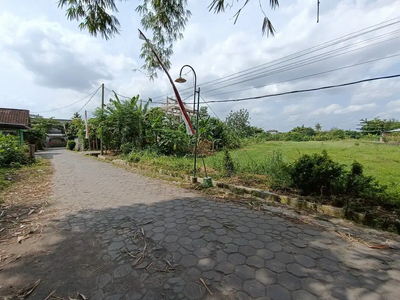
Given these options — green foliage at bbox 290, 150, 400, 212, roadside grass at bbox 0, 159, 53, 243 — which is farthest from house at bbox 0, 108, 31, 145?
green foliage at bbox 290, 150, 400, 212

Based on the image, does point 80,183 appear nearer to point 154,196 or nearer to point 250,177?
point 154,196

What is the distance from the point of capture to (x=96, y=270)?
2113 mm

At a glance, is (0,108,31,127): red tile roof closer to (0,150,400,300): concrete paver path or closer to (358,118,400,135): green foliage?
(0,150,400,300): concrete paver path

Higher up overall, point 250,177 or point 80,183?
point 250,177

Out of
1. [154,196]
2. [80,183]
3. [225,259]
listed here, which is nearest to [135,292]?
[225,259]

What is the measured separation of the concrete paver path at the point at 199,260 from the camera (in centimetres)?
184

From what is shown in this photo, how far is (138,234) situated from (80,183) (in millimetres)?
4385

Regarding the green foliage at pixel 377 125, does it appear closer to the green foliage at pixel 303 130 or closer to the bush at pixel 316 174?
the green foliage at pixel 303 130

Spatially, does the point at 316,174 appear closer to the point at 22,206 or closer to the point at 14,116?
the point at 22,206

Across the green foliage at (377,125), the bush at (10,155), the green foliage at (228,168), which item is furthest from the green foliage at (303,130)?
the bush at (10,155)

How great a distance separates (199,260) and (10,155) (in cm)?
1140

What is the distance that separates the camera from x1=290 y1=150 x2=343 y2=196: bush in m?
3.91

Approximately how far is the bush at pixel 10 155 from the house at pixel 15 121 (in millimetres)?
6091

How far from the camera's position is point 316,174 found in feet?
13.2
